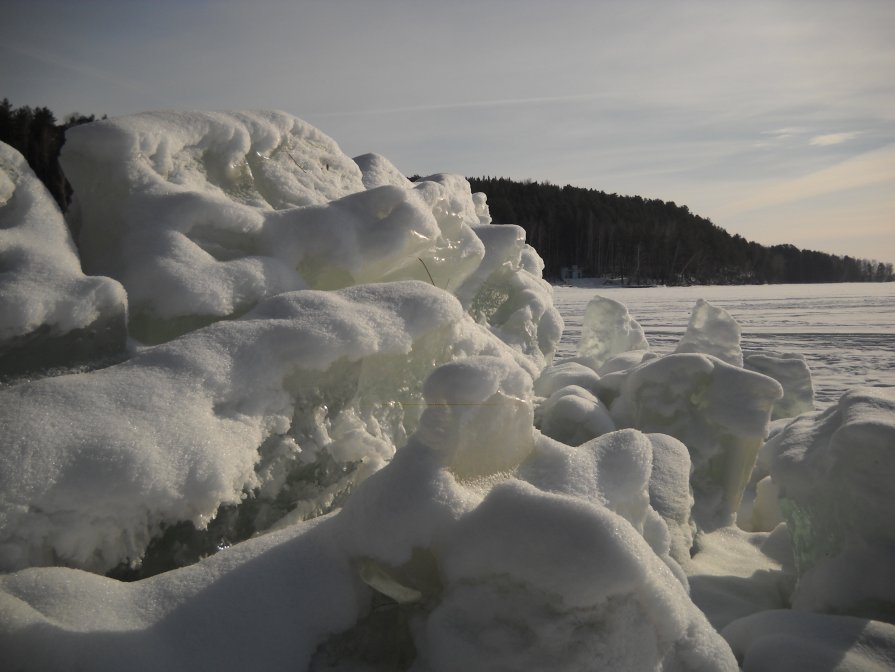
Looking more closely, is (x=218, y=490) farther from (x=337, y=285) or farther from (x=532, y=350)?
(x=532, y=350)

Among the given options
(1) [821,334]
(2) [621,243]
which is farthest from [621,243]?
(1) [821,334]

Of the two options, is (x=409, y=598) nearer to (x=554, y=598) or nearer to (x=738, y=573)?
(x=554, y=598)

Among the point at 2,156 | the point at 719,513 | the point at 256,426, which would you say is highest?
the point at 2,156

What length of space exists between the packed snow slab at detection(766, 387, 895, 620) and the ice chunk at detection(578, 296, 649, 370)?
3555 mm

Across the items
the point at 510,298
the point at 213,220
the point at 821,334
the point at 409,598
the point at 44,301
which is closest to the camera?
the point at 409,598

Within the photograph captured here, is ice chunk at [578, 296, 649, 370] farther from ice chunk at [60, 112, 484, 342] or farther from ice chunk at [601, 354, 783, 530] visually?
ice chunk at [60, 112, 484, 342]

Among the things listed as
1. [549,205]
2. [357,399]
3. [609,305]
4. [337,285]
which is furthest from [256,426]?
[549,205]

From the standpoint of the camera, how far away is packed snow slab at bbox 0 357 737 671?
1228 millimetres

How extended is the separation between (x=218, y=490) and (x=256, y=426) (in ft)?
0.78

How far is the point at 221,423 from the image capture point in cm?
169

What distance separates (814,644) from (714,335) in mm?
3408

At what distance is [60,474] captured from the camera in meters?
1.39

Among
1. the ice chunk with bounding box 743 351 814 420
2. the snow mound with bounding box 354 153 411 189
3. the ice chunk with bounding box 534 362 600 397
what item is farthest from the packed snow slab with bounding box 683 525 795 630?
the snow mound with bounding box 354 153 411 189

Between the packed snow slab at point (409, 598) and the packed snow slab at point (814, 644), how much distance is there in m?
0.36
